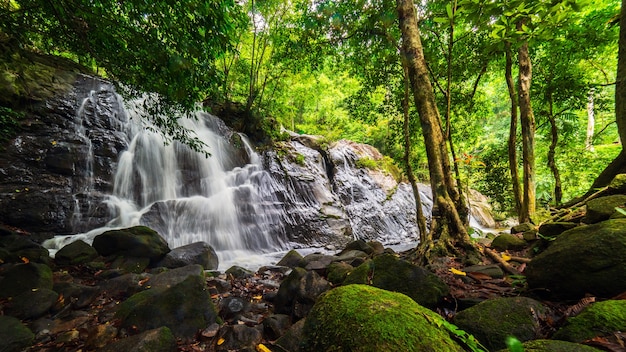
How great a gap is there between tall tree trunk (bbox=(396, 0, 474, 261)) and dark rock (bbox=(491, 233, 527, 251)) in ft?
2.85

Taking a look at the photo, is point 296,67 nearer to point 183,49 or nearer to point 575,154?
point 183,49

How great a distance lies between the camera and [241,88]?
16.4 meters

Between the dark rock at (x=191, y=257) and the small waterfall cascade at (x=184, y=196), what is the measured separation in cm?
149

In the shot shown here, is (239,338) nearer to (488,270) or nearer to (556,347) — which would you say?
(556,347)

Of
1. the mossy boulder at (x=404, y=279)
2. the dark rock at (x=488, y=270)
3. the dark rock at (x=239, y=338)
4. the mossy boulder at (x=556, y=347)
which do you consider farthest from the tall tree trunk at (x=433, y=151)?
the mossy boulder at (x=556, y=347)

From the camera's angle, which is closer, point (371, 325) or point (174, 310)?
point (371, 325)

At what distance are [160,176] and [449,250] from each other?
926 centimetres

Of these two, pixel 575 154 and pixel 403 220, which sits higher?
pixel 575 154

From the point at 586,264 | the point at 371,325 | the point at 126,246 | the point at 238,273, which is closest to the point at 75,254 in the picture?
the point at 126,246

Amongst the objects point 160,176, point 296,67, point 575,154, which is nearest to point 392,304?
point 296,67

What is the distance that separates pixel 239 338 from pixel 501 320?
8.83 ft

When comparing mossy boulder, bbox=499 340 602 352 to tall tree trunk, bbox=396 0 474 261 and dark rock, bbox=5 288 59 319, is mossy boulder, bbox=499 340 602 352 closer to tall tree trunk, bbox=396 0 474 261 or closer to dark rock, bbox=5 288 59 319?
tall tree trunk, bbox=396 0 474 261

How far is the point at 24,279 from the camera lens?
3.88 metres

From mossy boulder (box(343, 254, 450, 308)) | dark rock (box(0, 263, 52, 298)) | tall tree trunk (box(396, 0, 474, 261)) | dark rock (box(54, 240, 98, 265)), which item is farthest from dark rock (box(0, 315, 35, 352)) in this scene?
tall tree trunk (box(396, 0, 474, 261))
